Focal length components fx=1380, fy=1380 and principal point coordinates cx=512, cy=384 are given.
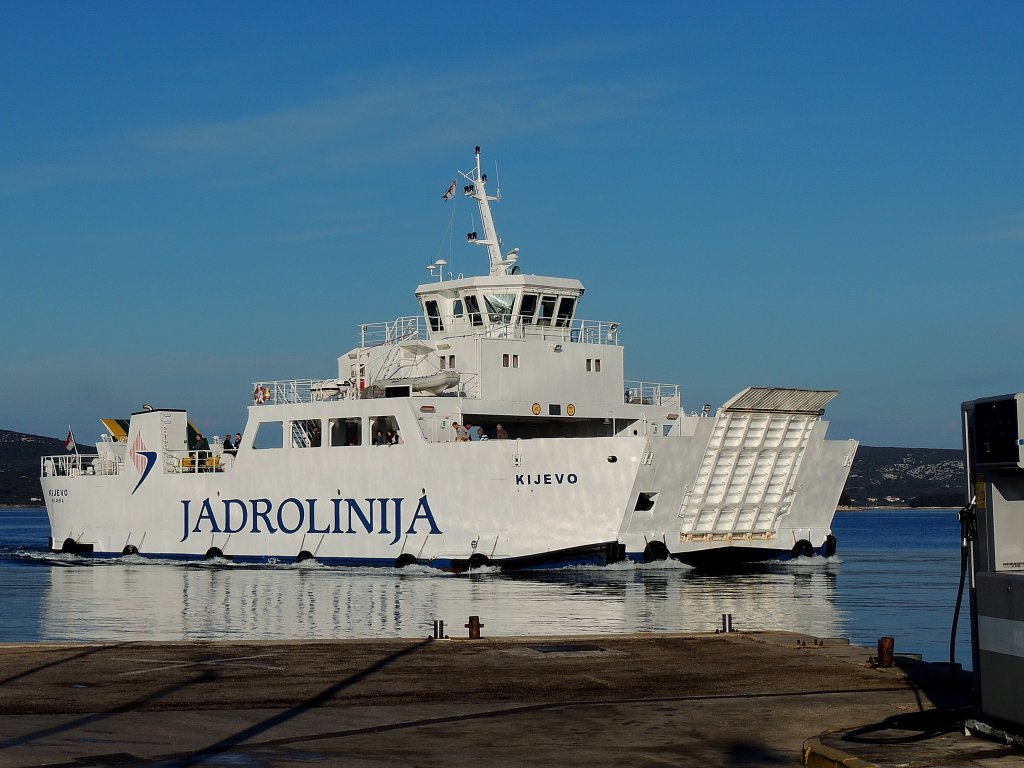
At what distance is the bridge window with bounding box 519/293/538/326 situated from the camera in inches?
1296

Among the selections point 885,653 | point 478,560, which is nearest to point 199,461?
point 478,560

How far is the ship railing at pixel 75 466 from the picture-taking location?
39.4 meters

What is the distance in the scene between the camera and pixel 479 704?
10.1 m

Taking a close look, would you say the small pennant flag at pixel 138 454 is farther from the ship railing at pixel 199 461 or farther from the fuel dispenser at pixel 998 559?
the fuel dispenser at pixel 998 559

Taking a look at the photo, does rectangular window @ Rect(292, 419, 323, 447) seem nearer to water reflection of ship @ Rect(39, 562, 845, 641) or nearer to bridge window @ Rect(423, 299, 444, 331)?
water reflection of ship @ Rect(39, 562, 845, 641)

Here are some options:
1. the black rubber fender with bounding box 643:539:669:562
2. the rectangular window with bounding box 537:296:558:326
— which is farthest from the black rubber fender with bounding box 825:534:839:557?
the rectangular window with bounding box 537:296:558:326

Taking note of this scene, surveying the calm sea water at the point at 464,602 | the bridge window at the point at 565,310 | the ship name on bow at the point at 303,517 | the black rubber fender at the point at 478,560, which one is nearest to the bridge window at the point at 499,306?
the bridge window at the point at 565,310

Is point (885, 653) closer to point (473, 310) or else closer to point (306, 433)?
point (473, 310)

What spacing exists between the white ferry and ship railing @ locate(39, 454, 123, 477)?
151cm

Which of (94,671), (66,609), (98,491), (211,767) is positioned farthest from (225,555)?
(211,767)

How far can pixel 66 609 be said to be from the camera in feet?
79.1

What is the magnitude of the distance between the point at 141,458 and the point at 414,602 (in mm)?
16002

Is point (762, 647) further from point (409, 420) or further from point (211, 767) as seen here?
point (409, 420)

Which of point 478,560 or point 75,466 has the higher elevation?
point 75,466
